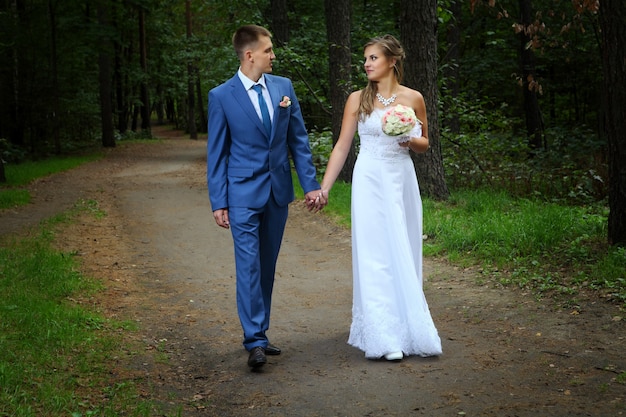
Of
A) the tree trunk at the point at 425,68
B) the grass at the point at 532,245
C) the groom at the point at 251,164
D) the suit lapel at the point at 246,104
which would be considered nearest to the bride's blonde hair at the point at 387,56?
the groom at the point at 251,164

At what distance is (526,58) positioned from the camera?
20.9m

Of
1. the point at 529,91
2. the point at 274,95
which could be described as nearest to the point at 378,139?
the point at 274,95

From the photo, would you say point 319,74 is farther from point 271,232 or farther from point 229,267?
point 271,232

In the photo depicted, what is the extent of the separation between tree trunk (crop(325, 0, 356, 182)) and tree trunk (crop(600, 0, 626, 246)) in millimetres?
7830

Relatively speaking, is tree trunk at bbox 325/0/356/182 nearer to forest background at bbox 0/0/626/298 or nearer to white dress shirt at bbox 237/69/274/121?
forest background at bbox 0/0/626/298

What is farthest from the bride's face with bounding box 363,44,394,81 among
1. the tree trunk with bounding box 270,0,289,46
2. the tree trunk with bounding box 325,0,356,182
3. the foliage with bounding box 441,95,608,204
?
the tree trunk with bounding box 270,0,289,46

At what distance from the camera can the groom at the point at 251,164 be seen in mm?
5316

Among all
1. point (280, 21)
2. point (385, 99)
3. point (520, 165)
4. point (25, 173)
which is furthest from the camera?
point (25, 173)

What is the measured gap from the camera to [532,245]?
27.7ft

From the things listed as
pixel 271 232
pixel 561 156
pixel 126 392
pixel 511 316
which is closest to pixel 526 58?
pixel 561 156

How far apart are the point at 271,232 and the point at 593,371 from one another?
2452 mm

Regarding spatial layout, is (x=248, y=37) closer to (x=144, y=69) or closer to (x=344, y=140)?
(x=344, y=140)

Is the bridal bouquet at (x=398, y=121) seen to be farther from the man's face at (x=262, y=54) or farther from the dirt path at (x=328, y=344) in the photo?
the dirt path at (x=328, y=344)

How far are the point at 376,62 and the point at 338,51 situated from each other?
10.2 metres
